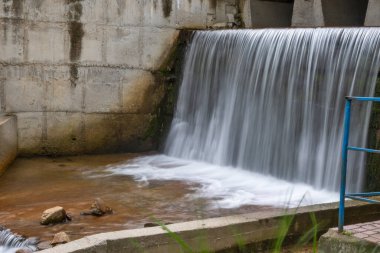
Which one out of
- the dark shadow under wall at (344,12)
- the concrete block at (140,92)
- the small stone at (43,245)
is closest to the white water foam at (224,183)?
the concrete block at (140,92)

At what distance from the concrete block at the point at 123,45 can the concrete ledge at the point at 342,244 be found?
6.51 metres

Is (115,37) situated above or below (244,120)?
above

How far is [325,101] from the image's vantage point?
6.67 metres

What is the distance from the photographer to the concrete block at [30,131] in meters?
8.58

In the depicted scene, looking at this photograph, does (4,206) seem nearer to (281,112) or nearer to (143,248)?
(143,248)

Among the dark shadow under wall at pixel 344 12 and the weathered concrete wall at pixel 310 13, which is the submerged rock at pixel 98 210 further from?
the dark shadow under wall at pixel 344 12

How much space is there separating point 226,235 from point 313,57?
3.89 metres

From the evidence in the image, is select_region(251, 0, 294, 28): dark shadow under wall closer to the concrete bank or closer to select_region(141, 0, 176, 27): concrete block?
select_region(141, 0, 176, 27): concrete block

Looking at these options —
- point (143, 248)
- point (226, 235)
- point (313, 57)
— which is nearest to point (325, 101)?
point (313, 57)

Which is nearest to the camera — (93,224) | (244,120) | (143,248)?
(143,248)

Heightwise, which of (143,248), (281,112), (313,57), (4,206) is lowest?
(4,206)

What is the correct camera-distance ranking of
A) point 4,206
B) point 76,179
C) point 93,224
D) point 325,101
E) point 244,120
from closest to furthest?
point 93,224 → point 4,206 → point 325,101 → point 76,179 → point 244,120

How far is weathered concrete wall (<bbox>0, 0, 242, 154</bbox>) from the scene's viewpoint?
8.49 meters

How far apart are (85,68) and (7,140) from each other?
1867 mm
